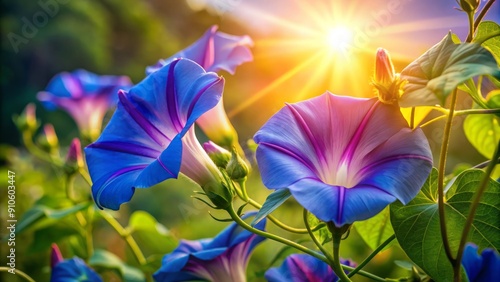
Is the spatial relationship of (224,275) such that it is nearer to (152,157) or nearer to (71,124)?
(152,157)

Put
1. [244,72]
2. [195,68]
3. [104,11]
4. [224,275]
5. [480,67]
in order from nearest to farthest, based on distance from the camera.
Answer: [480,67], [195,68], [224,275], [244,72], [104,11]

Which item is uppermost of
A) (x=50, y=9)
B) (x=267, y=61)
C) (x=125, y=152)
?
(x=50, y=9)

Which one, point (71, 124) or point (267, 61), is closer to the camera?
point (267, 61)

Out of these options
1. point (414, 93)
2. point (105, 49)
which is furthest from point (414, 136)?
point (105, 49)

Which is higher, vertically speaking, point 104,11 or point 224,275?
point 104,11

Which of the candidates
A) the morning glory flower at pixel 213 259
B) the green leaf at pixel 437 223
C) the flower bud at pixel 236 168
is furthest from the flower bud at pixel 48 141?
the green leaf at pixel 437 223

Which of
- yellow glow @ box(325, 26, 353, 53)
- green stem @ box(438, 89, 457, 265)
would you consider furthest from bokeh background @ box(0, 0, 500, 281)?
green stem @ box(438, 89, 457, 265)
